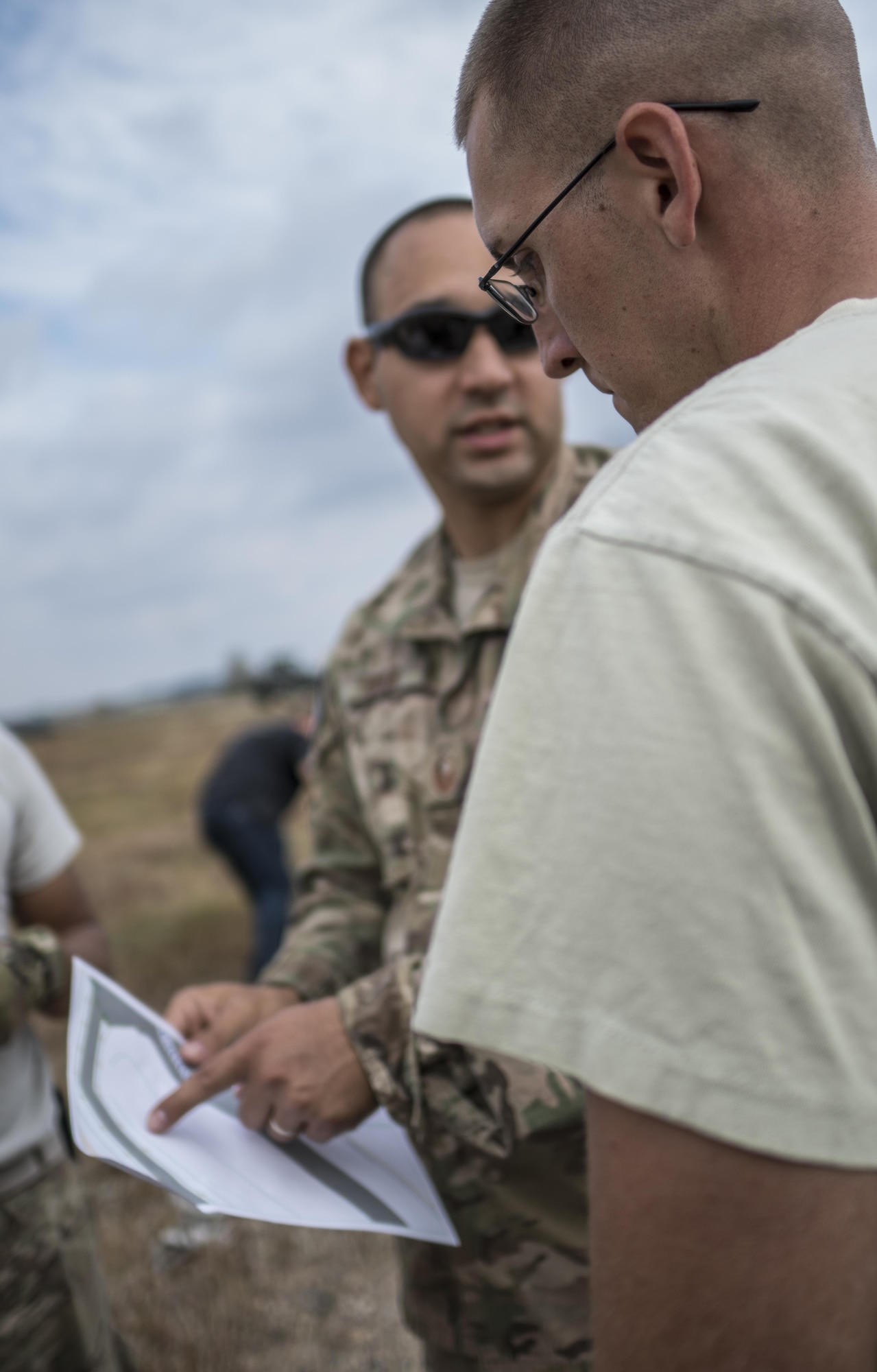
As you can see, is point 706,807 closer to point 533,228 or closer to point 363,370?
point 533,228

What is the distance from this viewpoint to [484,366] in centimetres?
223

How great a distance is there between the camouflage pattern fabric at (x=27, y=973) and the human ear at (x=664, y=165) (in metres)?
2.04

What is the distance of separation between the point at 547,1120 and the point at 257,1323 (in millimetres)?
2881

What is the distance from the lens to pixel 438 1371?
1.96 m

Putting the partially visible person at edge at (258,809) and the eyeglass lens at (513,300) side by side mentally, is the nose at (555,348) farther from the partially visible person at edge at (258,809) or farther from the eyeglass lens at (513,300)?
the partially visible person at edge at (258,809)

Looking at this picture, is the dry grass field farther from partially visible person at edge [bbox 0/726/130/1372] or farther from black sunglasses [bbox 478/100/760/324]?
black sunglasses [bbox 478/100/760/324]

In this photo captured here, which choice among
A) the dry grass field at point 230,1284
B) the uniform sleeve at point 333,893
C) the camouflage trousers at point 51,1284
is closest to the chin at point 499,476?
the uniform sleeve at point 333,893

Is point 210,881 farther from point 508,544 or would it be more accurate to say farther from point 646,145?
point 646,145

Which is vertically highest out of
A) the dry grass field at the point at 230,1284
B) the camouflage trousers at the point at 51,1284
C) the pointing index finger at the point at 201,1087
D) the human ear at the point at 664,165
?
the human ear at the point at 664,165

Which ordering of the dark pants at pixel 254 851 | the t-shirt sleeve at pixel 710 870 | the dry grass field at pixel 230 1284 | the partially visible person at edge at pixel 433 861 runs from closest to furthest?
1. the t-shirt sleeve at pixel 710 870
2. the partially visible person at edge at pixel 433 861
3. the dry grass field at pixel 230 1284
4. the dark pants at pixel 254 851

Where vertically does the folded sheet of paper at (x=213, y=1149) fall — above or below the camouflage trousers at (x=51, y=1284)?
above

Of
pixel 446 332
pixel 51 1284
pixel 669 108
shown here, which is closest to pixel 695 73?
pixel 669 108

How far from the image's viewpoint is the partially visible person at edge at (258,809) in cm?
623

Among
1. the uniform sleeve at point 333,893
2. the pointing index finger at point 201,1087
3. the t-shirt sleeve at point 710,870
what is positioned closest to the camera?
the t-shirt sleeve at point 710,870
